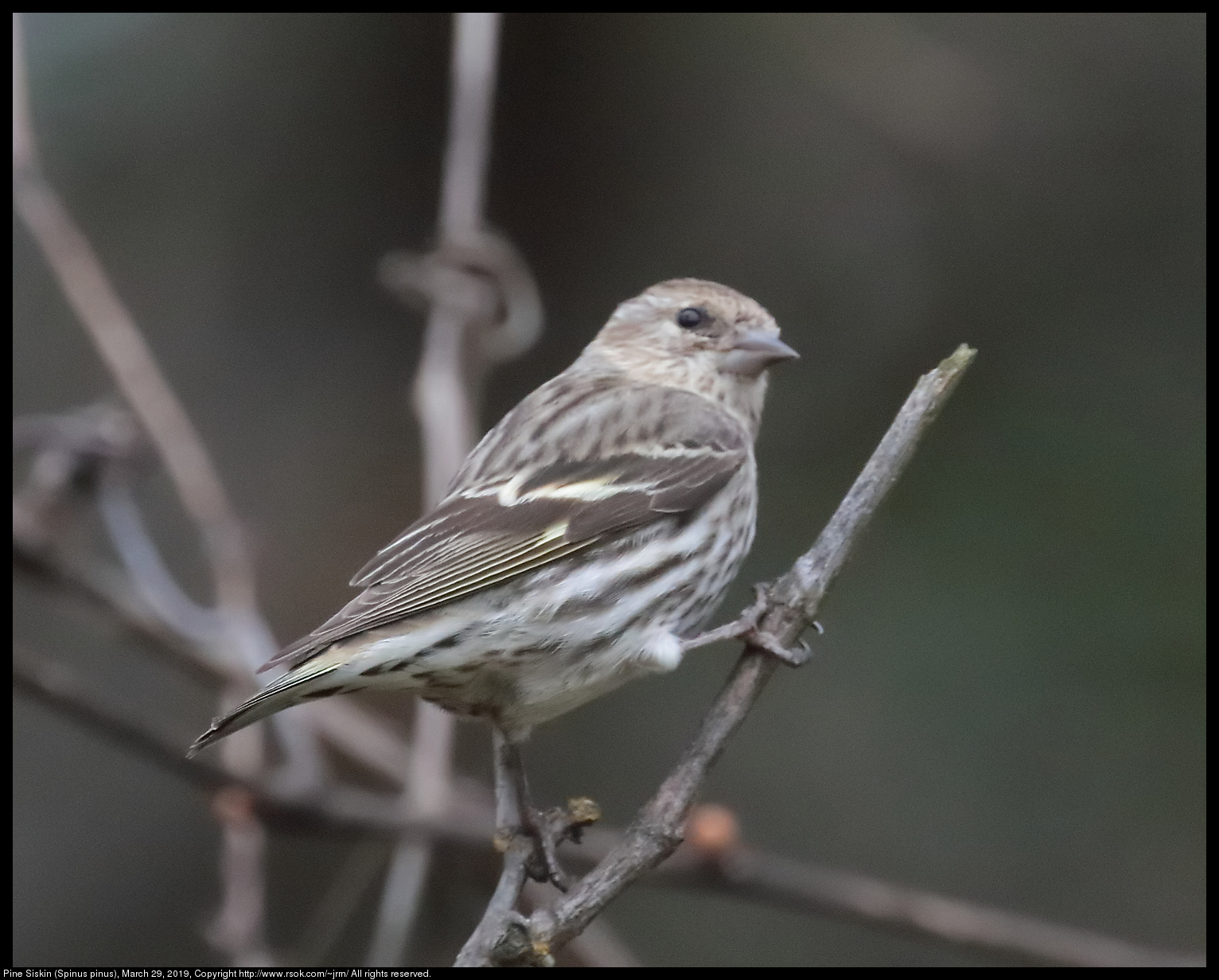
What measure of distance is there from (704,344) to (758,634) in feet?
5.30

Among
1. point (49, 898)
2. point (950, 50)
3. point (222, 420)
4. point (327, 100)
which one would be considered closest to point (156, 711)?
point (49, 898)

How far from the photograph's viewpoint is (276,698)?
2.85 m

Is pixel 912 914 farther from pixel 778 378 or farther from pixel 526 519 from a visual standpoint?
pixel 778 378

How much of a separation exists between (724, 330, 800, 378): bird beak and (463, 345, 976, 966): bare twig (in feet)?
3.81

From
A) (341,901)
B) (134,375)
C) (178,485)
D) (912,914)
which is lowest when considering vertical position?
(341,901)

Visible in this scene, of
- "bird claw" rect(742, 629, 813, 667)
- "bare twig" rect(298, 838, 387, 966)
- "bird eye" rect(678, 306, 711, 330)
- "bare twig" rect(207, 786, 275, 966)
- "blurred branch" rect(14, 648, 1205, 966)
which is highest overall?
"bird eye" rect(678, 306, 711, 330)

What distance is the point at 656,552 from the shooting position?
3.63 meters

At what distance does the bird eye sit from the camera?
4453 millimetres

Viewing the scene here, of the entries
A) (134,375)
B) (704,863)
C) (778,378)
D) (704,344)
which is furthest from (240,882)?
(778,378)

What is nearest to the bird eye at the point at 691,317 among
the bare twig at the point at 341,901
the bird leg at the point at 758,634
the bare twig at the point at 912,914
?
the bird leg at the point at 758,634

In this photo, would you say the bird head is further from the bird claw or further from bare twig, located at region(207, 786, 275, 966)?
bare twig, located at region(207, 786, 275, 966)

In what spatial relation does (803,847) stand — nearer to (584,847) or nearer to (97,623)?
(584,847)

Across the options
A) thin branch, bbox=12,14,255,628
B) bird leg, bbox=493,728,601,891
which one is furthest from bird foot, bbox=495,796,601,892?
thin branch, bbox=12,14,255,628
